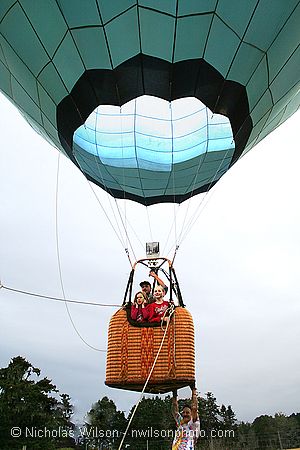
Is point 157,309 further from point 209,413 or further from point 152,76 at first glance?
point 209,413

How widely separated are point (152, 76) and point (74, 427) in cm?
1411

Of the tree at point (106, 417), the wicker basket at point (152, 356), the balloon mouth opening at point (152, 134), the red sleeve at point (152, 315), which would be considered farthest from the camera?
the tree at point (106, 417)

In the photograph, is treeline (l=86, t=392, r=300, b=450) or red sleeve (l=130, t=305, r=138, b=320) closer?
red sleeve (l=130, t=305, r=138, b=320)

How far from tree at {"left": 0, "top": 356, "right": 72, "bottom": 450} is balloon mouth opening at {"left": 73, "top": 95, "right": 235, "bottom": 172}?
1444 centimetres

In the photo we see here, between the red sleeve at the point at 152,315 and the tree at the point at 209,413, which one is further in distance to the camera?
the tree at the point at 209,413

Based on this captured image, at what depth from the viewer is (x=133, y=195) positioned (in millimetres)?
5582

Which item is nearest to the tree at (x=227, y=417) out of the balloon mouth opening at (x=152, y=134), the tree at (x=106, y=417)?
the tree at (x=106, y=417)

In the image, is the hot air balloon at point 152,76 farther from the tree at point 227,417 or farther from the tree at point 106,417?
the tree at point 227,417

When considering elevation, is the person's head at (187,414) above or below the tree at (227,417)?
below

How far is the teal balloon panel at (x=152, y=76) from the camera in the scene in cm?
356

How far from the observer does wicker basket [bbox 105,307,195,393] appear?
133 inches

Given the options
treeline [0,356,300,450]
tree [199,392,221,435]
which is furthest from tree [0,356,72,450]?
tree [199,392,221,435]

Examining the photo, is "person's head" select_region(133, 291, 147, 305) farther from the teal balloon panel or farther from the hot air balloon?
the teal balloon panel

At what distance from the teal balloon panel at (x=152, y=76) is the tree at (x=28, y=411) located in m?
14.6
